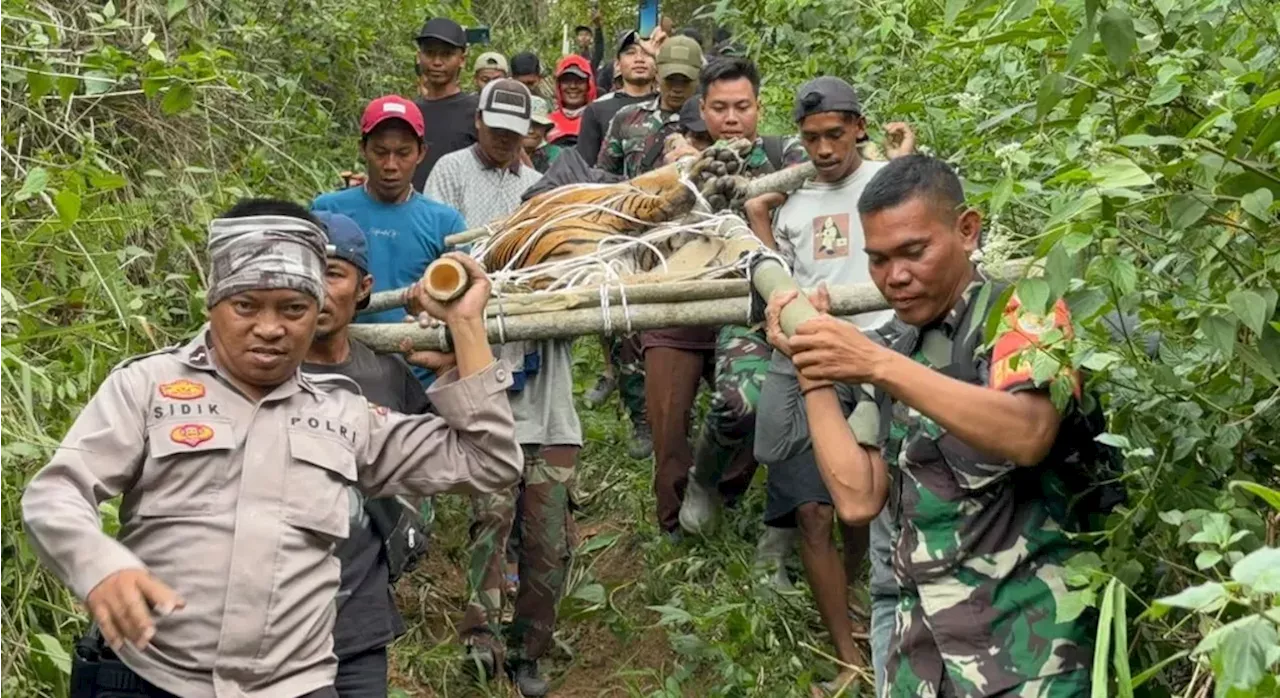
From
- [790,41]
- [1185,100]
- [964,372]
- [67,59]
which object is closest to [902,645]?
[964,372]

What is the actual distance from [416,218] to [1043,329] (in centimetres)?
279

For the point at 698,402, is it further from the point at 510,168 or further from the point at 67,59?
the point at 67,59

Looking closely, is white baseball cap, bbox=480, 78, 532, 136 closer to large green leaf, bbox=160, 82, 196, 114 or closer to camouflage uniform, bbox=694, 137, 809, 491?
camouflage uniform, bbox=694, 137, 809, 491

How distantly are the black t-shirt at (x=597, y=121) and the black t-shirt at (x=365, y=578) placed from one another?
3.74 metres

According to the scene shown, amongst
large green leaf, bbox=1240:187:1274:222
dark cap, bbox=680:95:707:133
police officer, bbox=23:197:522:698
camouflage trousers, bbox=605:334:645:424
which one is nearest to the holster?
police officer, bbox=23:197:522:698

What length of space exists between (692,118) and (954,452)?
3.48 meters

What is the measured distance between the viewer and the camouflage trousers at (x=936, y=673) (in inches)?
117

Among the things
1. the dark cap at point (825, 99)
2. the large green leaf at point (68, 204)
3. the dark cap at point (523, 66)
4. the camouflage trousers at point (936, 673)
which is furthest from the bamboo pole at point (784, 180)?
the dark cap at point (523, 66)

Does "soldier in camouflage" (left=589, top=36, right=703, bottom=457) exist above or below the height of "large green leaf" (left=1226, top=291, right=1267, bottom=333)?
below

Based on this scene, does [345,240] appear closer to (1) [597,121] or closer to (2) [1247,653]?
(2) [1247,653]

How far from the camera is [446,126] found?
7.51 m

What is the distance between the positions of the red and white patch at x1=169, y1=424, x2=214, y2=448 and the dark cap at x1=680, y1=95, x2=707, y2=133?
3419 mm

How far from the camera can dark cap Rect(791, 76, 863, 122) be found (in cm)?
520

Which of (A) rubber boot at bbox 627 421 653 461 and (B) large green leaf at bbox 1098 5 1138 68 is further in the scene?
(A) rubber boot at bbox 627 421 653 461
